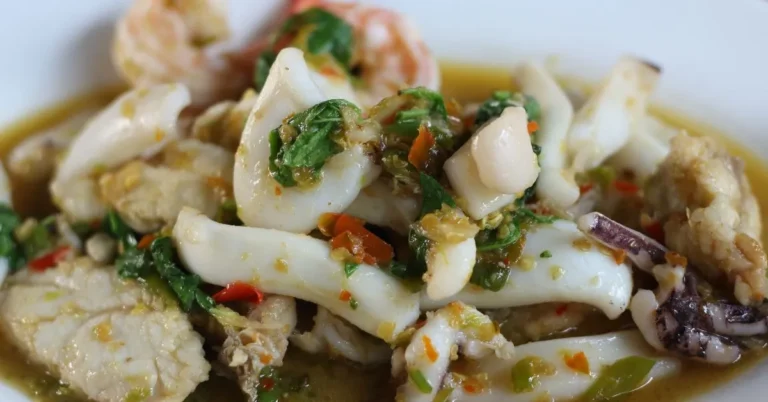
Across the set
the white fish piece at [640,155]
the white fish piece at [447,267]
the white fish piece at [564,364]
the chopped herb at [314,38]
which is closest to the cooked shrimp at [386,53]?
the chopped herb at [314,38]

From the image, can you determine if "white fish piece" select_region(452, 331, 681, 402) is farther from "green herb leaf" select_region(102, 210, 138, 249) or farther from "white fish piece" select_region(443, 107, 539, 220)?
"green herb leaf" select_region(102, 210, 138, 249)

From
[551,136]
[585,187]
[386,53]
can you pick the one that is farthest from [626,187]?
[386,53]

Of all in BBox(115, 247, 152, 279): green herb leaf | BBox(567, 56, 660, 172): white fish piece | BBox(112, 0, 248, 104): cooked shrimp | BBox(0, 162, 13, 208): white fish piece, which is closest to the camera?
BBox(115, 247, 152, 279): green herb leaf

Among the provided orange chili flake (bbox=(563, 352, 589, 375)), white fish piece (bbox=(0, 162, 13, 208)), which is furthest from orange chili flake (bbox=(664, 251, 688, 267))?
white fish piece (bbox=(0, 162, 13, 208))

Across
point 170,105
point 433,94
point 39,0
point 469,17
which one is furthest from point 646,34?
point 39,0

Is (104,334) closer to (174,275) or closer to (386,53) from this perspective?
(174,275)

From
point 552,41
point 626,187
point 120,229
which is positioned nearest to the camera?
point 120,229
